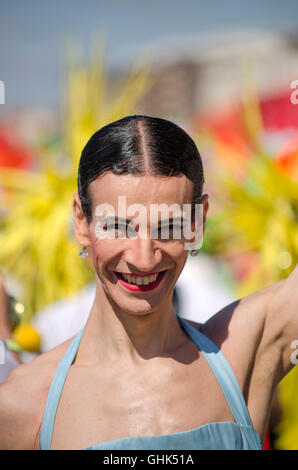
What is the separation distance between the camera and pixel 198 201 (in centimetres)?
120

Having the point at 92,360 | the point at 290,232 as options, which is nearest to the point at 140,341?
the point at 92,360

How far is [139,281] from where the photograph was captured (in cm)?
112

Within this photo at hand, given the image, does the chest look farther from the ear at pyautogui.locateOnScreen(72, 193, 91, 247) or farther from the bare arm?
the ear at pyautogui.locateOnScreen(72, 193, 91, 247)

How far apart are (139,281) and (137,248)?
0.23 ft

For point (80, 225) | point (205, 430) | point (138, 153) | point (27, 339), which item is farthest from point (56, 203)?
point (205, 430)

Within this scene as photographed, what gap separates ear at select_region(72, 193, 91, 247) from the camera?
3.95 ft

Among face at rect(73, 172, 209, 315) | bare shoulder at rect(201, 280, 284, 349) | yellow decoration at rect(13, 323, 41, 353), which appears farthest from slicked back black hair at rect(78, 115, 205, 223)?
yellow decoration at rect(13, 323, 41, 353)

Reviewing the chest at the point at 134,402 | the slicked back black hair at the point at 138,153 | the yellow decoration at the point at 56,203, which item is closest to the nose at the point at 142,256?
the slicked back black hair at the point at 138,153

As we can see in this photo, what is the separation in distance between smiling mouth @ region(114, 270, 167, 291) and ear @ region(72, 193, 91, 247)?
0.39ft

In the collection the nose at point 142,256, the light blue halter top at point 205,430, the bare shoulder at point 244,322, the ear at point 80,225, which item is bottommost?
the light blue halter top at point 205,430

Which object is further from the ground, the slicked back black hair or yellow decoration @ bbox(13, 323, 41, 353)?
the slicked back black hair

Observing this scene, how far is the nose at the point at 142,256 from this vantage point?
1087mm

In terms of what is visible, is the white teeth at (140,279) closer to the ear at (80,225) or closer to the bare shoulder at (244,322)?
the ear at (80,225)

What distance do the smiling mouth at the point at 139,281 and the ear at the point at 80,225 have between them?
0.12 meters
